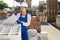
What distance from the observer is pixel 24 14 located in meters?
2.74

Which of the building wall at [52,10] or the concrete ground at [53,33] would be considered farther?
the building wall at [52,10]

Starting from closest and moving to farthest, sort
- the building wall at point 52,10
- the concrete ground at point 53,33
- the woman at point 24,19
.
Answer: the woman at point 24,19
the concrete ground at point 53,33
the building wall at point 52,10

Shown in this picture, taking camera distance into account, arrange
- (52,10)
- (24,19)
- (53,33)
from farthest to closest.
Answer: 1. (52,10)
2. (53,33)
3. (24,19)

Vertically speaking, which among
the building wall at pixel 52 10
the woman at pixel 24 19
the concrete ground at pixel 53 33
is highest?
the woman at pixel 24 19

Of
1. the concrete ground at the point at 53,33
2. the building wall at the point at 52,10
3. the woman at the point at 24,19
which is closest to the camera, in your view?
the woman at the point at 24,19

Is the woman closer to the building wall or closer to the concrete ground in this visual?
the concrete ground

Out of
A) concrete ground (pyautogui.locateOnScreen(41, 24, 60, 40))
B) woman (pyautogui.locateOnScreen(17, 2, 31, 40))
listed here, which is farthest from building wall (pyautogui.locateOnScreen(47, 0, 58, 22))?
woman (pyautogui.locateOnScreen(17, 2, 31, 40))

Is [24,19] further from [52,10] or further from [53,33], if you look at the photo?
[52,10]

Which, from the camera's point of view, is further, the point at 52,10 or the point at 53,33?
the point at 52,10

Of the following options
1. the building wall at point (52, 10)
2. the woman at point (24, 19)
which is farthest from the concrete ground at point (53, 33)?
the woman at point (24, 19)

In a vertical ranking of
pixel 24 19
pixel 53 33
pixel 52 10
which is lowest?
pixel 53 33

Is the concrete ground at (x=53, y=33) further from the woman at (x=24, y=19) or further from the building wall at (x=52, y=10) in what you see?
the woman at (x=24, y=19)

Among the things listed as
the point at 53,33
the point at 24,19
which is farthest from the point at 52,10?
the point at 24,19

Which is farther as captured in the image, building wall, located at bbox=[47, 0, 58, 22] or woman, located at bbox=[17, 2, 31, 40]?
building wall, located at bbox=[47, 0, 58, 22]
